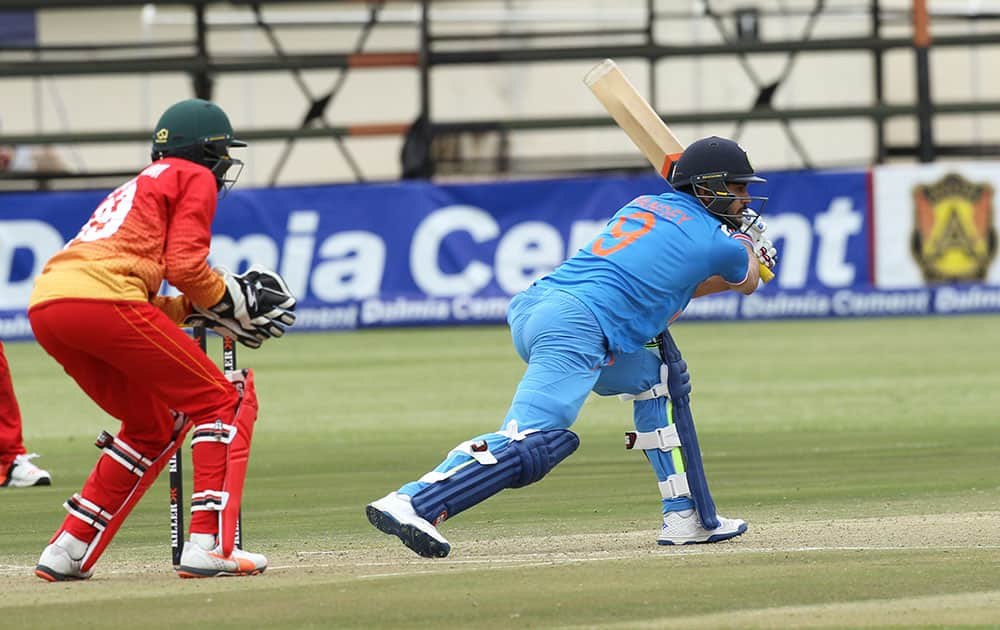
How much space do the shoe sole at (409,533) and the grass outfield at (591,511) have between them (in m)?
0.12

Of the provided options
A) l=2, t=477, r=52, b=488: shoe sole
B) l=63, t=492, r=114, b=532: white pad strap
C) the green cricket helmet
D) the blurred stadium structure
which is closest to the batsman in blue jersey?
l=63, t=492, r=114, b=532: white pad strap

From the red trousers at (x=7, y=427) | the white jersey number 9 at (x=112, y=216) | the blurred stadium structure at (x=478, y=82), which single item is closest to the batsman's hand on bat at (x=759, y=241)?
the white jersey number 9 at (x=112, y=216)

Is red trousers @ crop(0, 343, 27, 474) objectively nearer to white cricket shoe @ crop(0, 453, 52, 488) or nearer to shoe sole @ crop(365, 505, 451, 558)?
white cricket shoe @ crop(0, 453, 52, 488)

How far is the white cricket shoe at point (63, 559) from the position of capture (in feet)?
23.8

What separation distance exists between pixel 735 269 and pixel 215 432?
2.40 m

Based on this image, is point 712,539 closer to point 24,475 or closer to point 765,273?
point 765,273

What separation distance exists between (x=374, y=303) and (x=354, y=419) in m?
8.45

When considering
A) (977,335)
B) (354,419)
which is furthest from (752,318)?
(354,419)

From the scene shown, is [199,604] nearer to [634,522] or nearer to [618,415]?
[634,522]

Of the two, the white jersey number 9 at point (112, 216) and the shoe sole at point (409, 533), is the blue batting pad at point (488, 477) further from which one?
the white jersey number 9 at point (112, 216)

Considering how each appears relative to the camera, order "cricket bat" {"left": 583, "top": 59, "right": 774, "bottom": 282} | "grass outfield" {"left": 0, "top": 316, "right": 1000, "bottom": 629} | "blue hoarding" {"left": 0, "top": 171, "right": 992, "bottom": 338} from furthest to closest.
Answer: "blue hoarding" {"left": 0, "top": 171, "right": 992, "bottom": 338}, "cricket bat" {"left": 583, "top": 59, "right": 774, "bottom": 282}, "grass outfield" {"left": 0, "top": 316, "right": 1000, "bottom": 629}

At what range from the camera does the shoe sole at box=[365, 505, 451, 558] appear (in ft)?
23.3

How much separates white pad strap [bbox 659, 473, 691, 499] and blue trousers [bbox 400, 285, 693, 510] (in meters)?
0.02

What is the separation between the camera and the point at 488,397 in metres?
15.3
